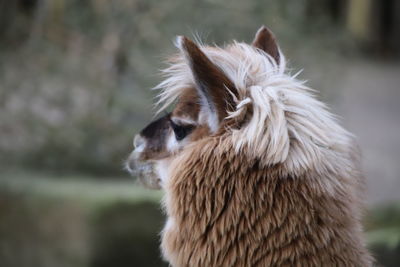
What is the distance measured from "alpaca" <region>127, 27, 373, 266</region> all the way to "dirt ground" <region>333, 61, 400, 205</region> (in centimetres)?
397

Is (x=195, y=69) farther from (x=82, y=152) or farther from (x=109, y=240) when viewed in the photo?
(x=82, y=152)

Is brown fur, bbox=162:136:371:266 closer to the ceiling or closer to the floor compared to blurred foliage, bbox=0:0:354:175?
closer to the floor

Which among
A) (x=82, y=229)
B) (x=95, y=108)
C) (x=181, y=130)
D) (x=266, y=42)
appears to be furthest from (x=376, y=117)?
(x=181, y=130)

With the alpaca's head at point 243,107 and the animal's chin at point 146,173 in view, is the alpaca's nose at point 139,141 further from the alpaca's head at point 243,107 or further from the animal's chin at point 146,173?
the alpaca's head at point 243,107

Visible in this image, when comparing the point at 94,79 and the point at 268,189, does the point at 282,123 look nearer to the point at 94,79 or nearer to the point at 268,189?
the point at 268,189

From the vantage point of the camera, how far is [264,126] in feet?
9.64

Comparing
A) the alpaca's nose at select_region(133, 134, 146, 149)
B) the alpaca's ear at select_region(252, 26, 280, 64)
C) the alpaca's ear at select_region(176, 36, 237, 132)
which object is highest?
the alpaca's ear at select_region(252, 26, 280, 64)

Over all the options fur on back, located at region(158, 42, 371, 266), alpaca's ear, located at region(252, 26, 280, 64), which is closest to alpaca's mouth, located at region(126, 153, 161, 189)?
fur on back, located at region(158, 42, 371, 266)

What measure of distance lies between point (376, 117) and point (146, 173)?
978cm

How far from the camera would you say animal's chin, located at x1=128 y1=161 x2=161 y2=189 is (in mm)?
3596

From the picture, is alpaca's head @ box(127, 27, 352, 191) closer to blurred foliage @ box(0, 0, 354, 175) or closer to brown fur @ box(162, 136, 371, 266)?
brown fur @ box(162, 136, 371, 266)

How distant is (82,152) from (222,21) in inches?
78.4

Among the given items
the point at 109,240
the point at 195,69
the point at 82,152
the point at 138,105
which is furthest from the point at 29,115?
the point at 195,69

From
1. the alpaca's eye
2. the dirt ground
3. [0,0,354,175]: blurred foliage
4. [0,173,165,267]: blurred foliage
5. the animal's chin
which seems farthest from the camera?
the dirt ground
